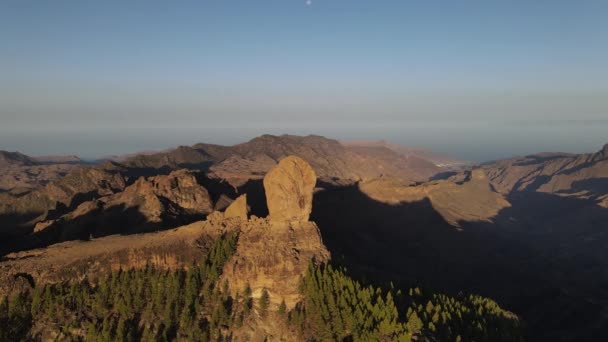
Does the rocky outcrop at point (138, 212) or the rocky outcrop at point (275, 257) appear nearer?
the rocky outcrop at point (275, 257)

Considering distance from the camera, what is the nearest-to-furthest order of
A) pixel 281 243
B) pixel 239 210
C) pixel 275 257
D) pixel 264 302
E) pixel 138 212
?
pixel 264 302 → pixel 275 257 → pixel 281 243 → pixel 239 210 → pixel 138 212

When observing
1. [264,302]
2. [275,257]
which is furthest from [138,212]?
[264,302]

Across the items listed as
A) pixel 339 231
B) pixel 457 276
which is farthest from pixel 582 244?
pixel 339 231

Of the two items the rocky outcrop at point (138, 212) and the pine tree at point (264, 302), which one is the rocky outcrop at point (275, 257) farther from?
the rocky outcrop at point (138, 212)

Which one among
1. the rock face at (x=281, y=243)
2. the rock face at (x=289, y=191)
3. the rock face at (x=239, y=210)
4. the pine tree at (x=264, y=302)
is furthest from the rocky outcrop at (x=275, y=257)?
the rock face at (x=239, y=210)

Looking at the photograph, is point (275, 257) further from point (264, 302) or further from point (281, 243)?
point (264, 302)

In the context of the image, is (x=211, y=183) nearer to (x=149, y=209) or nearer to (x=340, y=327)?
(x=149, y=209)

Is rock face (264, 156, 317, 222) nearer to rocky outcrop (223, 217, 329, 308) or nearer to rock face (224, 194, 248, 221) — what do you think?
rocky outcrop (223, 217, 329, 308)

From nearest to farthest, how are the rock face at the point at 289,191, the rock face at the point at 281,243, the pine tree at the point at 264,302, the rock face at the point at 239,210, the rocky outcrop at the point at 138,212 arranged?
the pine tree at the point at 264,302, the rock face at the point at 281,243, the rock face at the point at 289,191, the rock face at the point at 239,210, the rocky outcrop at the point at 138,212

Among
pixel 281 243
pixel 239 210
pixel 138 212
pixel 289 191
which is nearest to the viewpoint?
pixel 281 243
